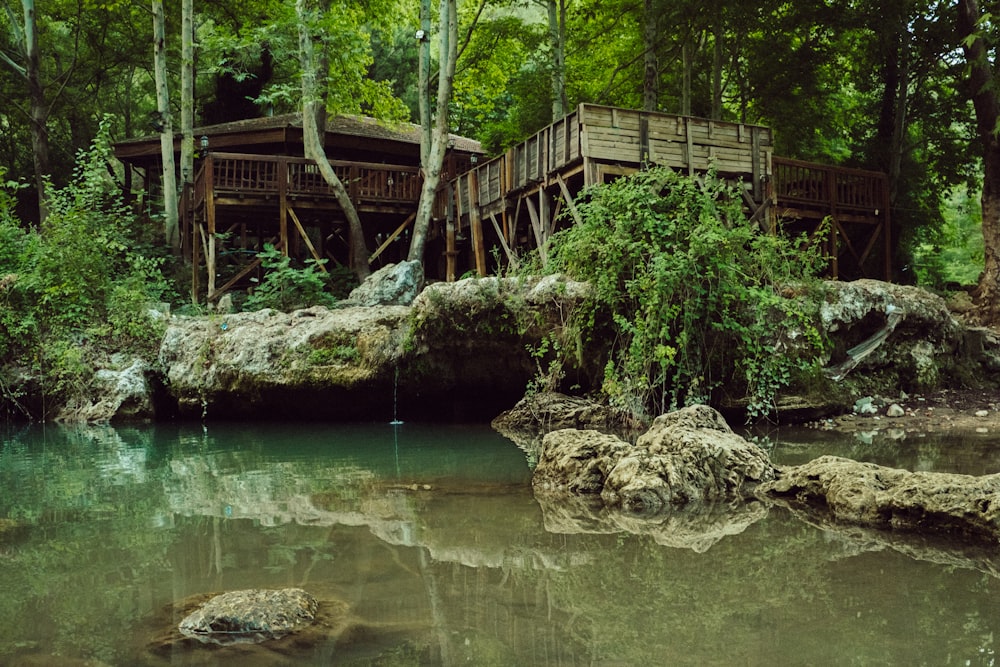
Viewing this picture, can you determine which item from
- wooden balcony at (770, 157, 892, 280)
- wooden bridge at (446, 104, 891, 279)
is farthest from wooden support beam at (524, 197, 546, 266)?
wooden balcony at (770, 157, 892, 280)

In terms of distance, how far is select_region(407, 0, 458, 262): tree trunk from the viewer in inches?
668

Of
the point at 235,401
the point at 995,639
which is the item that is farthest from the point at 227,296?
the point at 995,639

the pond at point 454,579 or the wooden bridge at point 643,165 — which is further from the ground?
the wooden bridge at point 643,165

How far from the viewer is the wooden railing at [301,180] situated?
60.1 feet

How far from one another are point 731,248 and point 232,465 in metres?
5.96

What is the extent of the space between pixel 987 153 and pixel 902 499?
42.1ft

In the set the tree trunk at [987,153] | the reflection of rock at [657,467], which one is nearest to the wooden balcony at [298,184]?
the tree trunk at [987,153]

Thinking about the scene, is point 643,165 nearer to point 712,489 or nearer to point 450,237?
point 450,237

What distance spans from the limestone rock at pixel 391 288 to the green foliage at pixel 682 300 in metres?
5.73

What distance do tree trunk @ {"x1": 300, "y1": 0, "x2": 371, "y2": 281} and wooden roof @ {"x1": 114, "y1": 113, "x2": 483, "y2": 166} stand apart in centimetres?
559

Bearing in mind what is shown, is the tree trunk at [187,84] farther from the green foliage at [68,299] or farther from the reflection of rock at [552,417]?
the reflection of rock at [552,417]

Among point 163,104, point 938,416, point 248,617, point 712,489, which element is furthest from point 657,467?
point 163,104

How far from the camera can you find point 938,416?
10086 mm

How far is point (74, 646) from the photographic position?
10.1ft
